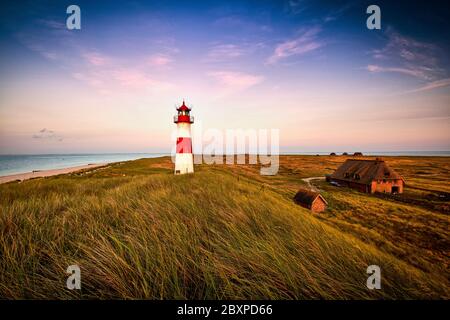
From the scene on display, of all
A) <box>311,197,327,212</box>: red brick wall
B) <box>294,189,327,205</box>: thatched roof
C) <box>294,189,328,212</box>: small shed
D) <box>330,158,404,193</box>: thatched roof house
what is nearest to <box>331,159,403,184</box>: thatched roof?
<box>330,158,404,193</box>: thatched roof house

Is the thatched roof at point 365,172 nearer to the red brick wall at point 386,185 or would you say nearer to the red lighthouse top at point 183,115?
the red brick wall at point 386,185

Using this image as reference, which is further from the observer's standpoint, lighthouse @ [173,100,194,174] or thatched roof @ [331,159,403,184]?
thatched roof @ [331,159,403,184]

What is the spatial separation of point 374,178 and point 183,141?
3336 centimetres

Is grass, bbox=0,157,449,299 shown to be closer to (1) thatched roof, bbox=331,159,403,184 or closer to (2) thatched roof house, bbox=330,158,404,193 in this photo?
(2) thatched roof house, bbox=330,158,404,193

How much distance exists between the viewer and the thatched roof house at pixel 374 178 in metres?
32.4

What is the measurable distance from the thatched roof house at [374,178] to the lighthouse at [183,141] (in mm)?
31458

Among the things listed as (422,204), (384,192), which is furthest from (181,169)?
(384,192)

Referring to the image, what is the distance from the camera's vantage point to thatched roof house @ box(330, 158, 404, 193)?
106ft

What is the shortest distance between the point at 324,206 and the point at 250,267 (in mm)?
19872

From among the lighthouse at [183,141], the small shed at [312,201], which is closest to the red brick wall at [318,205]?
the small shed at [312,201]

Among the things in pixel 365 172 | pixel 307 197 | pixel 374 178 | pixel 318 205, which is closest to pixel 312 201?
pixel 307 197

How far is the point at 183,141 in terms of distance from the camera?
22.1 metres

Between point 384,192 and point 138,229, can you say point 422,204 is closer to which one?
point 384,192

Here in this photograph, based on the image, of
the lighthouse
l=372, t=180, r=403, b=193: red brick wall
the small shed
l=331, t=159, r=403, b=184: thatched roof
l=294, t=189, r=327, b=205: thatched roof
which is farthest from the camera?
l=331, t=159, r=403, b=184: thatched roof
